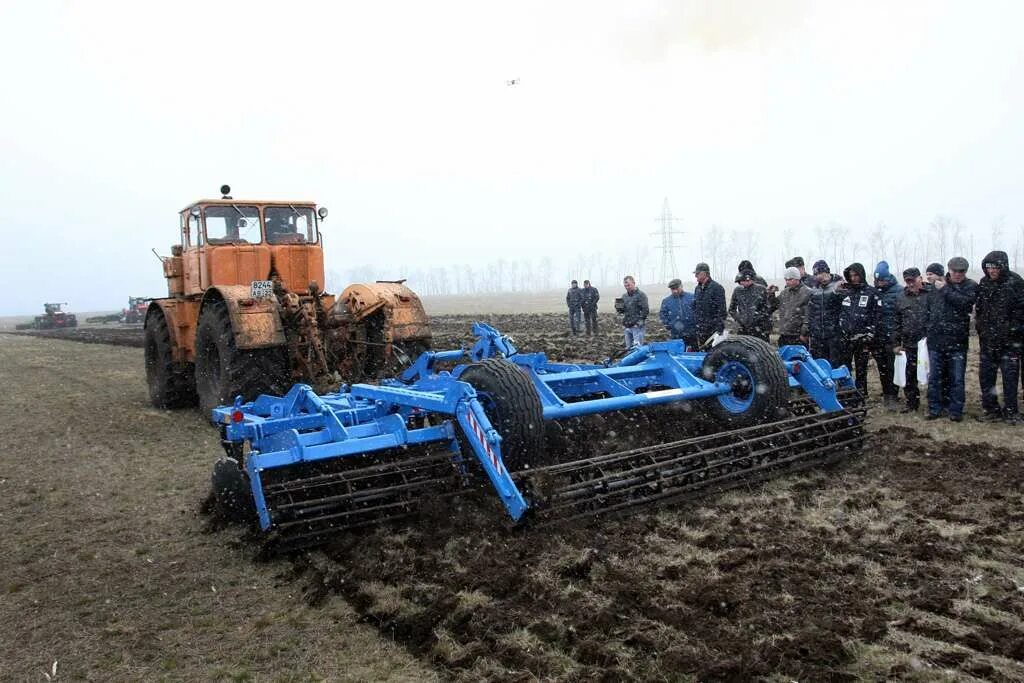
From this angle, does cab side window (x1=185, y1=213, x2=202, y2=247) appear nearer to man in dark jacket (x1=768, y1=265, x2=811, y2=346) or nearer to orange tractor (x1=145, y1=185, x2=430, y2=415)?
orange tractor (x1=145, y1=185, x2=430, y2=415)

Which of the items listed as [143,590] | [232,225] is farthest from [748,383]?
[232,225]

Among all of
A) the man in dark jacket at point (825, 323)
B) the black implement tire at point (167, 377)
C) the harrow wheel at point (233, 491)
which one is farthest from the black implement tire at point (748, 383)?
the black implement tire at point (167, 377)

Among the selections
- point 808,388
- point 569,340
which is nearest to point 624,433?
point 808,388

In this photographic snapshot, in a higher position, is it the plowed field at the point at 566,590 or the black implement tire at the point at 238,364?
the black implement tire at the point at 238,364

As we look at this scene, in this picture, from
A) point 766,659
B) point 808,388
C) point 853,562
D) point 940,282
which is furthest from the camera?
point 940,282

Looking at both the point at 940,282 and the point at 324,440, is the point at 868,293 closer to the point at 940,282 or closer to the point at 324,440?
the point at 940,282

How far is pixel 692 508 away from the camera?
4.68 metres

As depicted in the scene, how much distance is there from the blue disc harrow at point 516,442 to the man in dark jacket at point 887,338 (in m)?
2.03

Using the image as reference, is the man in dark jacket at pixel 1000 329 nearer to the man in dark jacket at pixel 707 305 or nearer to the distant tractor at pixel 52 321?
the man in dark jacket at pixel 707 305

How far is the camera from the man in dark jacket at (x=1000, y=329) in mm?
7039

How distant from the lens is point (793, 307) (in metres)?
8.76

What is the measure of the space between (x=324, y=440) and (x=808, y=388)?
3637 mm

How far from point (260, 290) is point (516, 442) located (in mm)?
4280

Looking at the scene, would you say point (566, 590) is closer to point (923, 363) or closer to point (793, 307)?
point (923, 363)
